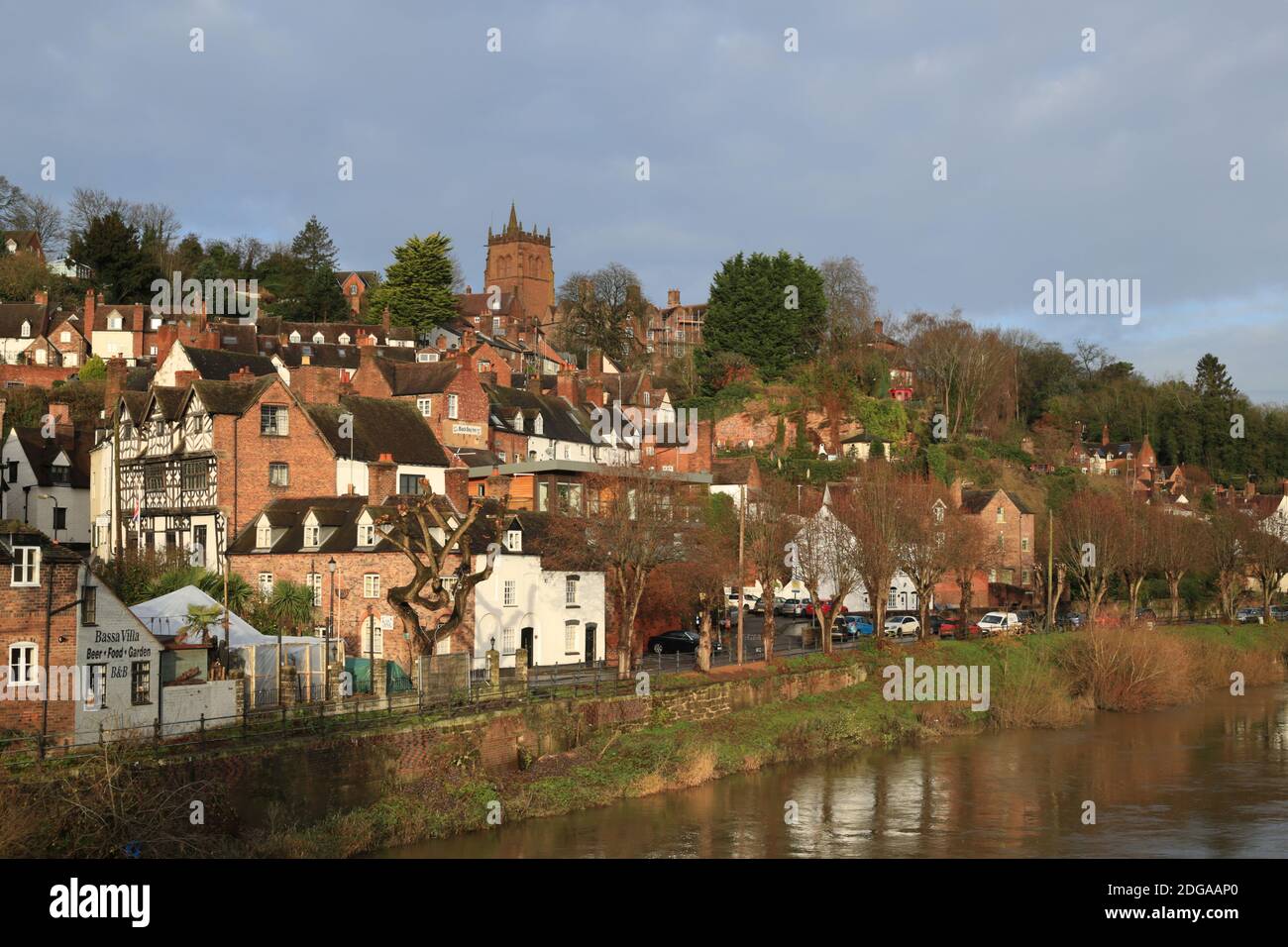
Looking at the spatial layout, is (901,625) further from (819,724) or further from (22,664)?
(22,664)

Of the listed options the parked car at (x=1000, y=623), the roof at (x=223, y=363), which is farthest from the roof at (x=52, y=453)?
the parked car at (x=1000, y=623)

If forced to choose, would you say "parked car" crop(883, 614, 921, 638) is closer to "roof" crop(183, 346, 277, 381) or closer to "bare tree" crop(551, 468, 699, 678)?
"bare tree" crop(551, 468, 699, 678)

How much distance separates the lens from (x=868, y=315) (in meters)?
96.8

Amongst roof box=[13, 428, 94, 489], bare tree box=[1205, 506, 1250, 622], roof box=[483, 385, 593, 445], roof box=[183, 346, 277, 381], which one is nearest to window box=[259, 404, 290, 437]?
roof box=[183, 346, 277, 381]

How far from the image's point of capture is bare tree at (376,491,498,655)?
116ft

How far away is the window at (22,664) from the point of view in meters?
25.9

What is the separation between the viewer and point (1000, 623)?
59938 millimetres

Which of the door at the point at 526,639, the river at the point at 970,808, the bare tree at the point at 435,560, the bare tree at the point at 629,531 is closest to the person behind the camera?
the river at the point at 970,808

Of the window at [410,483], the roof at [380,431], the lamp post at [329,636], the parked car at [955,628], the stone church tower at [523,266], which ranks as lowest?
the parked car at [955,628]

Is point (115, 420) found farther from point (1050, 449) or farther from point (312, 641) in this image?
point (1050, 449)

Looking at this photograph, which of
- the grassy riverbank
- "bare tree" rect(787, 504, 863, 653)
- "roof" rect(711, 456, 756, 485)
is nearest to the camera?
the grassy riverbank

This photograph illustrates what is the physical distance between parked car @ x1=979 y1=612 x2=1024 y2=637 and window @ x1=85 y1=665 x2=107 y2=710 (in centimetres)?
3600

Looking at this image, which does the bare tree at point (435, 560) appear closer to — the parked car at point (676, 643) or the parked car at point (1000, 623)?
the parked car at point (676, 643)

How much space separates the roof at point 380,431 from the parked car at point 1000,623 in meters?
23.6
